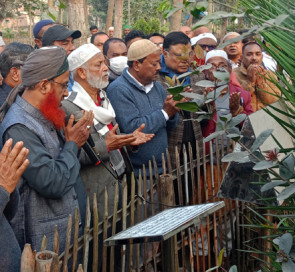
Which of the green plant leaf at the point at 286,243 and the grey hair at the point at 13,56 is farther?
the grey hair at the point at 13,56

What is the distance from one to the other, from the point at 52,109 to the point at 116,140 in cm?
70

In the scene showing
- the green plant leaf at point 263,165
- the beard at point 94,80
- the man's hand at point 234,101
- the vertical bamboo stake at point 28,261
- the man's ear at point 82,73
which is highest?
the green plant leaf at point 263,165

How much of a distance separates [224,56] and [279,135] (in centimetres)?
352

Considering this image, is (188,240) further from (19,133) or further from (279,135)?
(279,135)

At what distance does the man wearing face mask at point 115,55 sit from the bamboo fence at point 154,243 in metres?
1.61

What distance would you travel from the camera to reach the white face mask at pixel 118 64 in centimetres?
559

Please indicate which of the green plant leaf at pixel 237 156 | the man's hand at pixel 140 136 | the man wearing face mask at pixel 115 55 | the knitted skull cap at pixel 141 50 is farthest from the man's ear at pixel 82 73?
the green plant leaf at pixel 237 156

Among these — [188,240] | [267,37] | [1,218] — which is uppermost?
[267,37]

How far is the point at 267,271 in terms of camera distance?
220 cm

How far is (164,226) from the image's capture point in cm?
209

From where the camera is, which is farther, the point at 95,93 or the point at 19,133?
the point at 95,93

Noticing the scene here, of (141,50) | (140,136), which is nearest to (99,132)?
(140,136)

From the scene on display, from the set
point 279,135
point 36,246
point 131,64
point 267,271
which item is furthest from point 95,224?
point 131,64

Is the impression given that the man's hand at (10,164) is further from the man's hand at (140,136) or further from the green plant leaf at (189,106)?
the man's hand at (140,136)
